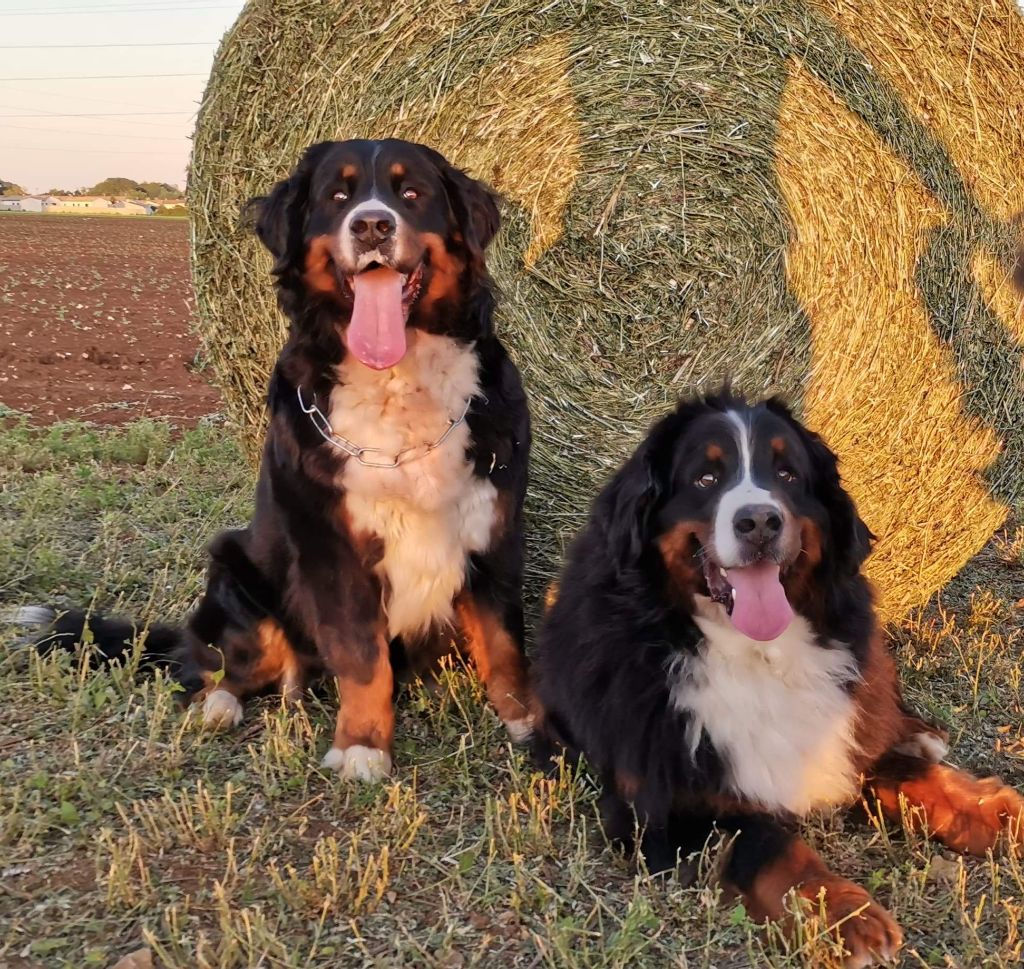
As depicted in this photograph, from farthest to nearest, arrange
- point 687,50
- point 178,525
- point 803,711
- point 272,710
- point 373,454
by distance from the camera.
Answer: point 178,525 < point 687,50 < point 272,710 < point 373,454 < point 803,711

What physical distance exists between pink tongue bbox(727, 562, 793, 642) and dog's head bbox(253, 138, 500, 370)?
3.64ft

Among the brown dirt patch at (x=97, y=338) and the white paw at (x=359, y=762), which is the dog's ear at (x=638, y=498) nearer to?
the white paw at (x=359, y=762)

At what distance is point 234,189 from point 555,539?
5.59ft

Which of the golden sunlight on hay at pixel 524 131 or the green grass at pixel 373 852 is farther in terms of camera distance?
the golden sunlight on hay at pixel 524 131

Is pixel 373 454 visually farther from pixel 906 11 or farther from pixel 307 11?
pixel 906 11

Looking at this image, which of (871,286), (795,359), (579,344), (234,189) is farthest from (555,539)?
(234,189)

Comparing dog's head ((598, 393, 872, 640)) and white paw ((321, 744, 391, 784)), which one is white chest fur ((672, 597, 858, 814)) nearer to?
dog's head ((598, 393, 872, 640))

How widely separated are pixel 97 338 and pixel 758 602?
384 inches

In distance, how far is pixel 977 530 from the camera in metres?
3.96

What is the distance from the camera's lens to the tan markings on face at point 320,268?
292cm

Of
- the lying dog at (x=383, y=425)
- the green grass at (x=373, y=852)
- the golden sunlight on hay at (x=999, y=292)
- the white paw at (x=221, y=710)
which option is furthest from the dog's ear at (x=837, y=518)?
the white paw at (x=221, y=710)

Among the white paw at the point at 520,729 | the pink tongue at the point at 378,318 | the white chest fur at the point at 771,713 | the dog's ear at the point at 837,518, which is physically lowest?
the white paw at the point at 520,729

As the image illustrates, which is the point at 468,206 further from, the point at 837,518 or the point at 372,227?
the point at 837,518

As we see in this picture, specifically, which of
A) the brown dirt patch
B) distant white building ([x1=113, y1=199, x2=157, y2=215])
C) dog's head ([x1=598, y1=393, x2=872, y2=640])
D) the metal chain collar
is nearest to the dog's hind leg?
the metal chain collar
